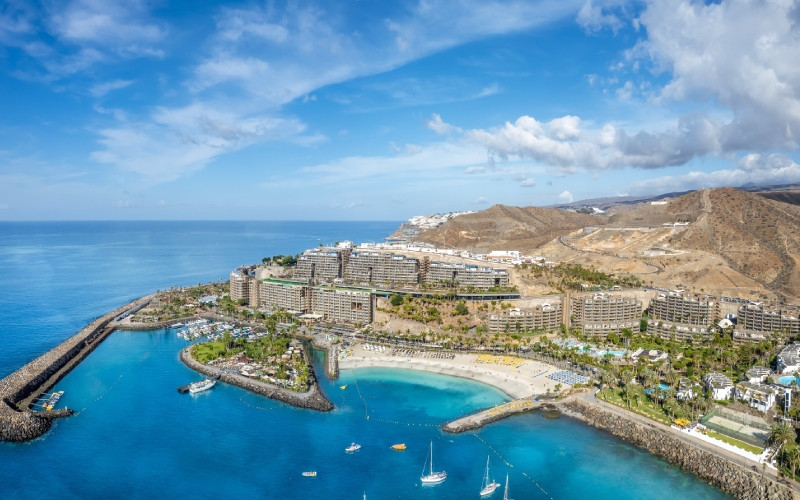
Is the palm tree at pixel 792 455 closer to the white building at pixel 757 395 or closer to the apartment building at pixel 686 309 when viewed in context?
the white building at pixel 757 395

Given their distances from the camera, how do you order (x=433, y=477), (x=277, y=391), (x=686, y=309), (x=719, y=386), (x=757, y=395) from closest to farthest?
(x=433, y=477), (x=757, y=395), (x=719, y=386), (x=277, y=391), (x=686, y=309)

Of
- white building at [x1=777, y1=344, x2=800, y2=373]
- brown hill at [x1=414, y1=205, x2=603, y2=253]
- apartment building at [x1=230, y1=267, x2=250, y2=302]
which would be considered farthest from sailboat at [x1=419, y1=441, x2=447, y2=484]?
brown hill at [x1=414, y1=205, x2=603, y2=253]

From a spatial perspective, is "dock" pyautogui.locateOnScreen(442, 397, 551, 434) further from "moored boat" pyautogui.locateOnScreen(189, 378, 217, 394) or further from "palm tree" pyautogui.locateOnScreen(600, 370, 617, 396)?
"moored boat" pyautogui.locateOnScreen(189, 378, 217, 394)

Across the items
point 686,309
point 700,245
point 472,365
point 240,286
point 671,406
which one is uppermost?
point 700,245

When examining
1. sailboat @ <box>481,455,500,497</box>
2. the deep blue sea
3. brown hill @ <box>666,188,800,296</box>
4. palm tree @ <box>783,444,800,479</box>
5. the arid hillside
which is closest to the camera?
palm tree @ <box>783,444,800,479</box>

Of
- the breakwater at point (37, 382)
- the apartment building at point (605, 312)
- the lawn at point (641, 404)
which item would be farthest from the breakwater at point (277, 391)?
the apartment building at point (605, 312)

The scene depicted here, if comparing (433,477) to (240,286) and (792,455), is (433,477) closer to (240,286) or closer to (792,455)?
(792,455)

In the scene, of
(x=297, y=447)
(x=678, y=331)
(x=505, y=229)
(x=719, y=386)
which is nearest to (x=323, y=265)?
(x=297, y=447)
